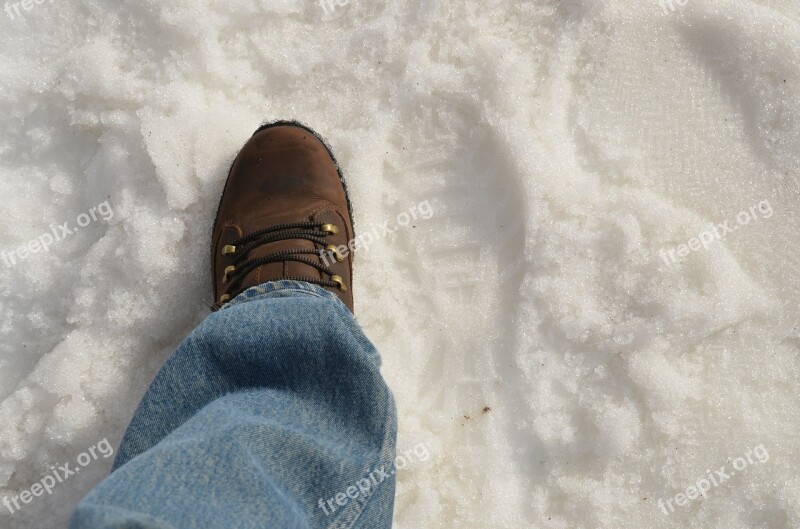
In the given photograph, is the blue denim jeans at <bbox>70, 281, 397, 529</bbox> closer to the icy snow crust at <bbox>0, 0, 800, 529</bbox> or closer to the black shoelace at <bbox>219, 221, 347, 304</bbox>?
the black shoelace at <bbox>219, 221, 347, 304</bbox>

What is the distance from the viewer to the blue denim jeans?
1.04 m

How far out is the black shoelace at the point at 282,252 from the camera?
4.95 ft

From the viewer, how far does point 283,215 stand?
158 cm

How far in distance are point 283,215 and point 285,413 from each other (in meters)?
0.59

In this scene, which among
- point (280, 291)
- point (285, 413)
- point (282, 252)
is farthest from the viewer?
point (282, 252)

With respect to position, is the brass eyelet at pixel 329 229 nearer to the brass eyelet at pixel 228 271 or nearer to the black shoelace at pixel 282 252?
the black shoelace at pixel 282 252

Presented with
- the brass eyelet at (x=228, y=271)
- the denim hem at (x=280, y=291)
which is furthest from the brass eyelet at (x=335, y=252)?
the brass eyelet at (x=228, y=271)

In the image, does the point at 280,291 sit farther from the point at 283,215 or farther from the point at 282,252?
the point at 283,215

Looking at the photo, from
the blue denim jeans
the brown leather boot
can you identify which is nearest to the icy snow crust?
the brown leather boot

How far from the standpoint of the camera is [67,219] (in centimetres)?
159

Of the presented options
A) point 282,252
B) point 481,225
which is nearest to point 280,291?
point 282,252

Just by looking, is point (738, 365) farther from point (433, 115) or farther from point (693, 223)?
point (433, 115)

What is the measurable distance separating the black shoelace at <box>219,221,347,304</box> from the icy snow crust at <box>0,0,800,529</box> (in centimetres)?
11

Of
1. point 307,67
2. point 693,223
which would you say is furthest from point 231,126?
point 693,223
